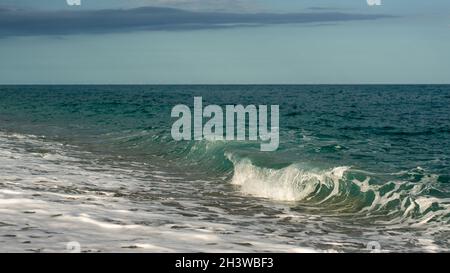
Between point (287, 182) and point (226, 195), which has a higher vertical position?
point (287, 182)

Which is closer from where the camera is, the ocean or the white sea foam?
the ocean

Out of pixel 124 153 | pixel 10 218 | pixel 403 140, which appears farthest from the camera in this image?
pixel 403 140

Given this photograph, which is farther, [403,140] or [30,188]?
[403,140]

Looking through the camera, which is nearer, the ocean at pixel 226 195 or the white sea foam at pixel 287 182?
the ocean at pixel 226 195

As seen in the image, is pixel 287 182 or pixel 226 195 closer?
pixel 226 195

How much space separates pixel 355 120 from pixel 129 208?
26328 mm

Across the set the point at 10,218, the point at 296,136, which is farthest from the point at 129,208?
the point at 296,136

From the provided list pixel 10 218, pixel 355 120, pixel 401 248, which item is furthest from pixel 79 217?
pixel 355 120

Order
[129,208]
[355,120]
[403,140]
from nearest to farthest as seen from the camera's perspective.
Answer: [129,208]
[403,140]
[355,120]

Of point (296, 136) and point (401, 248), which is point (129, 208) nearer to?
point (401, 248)

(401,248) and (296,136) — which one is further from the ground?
(296,136)
